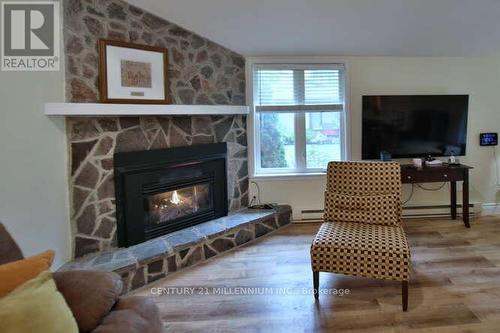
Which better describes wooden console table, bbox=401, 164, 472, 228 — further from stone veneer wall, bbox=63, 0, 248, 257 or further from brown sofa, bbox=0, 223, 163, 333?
brown sofa, bbox=0, 223, 163, 333

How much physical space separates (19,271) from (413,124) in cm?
417

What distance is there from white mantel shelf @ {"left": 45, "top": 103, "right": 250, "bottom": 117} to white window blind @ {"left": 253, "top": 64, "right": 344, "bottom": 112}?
579 mm

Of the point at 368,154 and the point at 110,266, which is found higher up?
the point at 368,154

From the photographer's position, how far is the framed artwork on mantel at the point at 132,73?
9.90 ft

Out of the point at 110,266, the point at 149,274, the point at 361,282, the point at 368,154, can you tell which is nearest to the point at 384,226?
the point at 361,282

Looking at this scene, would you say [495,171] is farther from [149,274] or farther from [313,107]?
[149,274]

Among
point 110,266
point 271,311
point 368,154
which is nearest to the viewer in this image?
point 271,311

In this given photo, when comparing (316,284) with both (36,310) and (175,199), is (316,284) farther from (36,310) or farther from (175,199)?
(36,310)

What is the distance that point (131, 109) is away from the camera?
3.07 m

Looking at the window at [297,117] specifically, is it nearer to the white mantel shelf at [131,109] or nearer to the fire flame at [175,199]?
the white mantel shelf at [131,109]

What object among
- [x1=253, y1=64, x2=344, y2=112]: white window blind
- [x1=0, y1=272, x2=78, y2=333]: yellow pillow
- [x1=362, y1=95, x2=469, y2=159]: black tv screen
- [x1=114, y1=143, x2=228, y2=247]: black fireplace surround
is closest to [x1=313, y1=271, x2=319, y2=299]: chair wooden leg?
[x1=114, y1=143, x2=228, y2=247]: black fireplace surround

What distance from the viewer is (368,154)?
4387 millimetres

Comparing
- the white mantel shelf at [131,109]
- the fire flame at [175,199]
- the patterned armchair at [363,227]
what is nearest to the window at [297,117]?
the white mantel shelf at [131,109]

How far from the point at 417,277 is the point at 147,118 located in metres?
2.67
